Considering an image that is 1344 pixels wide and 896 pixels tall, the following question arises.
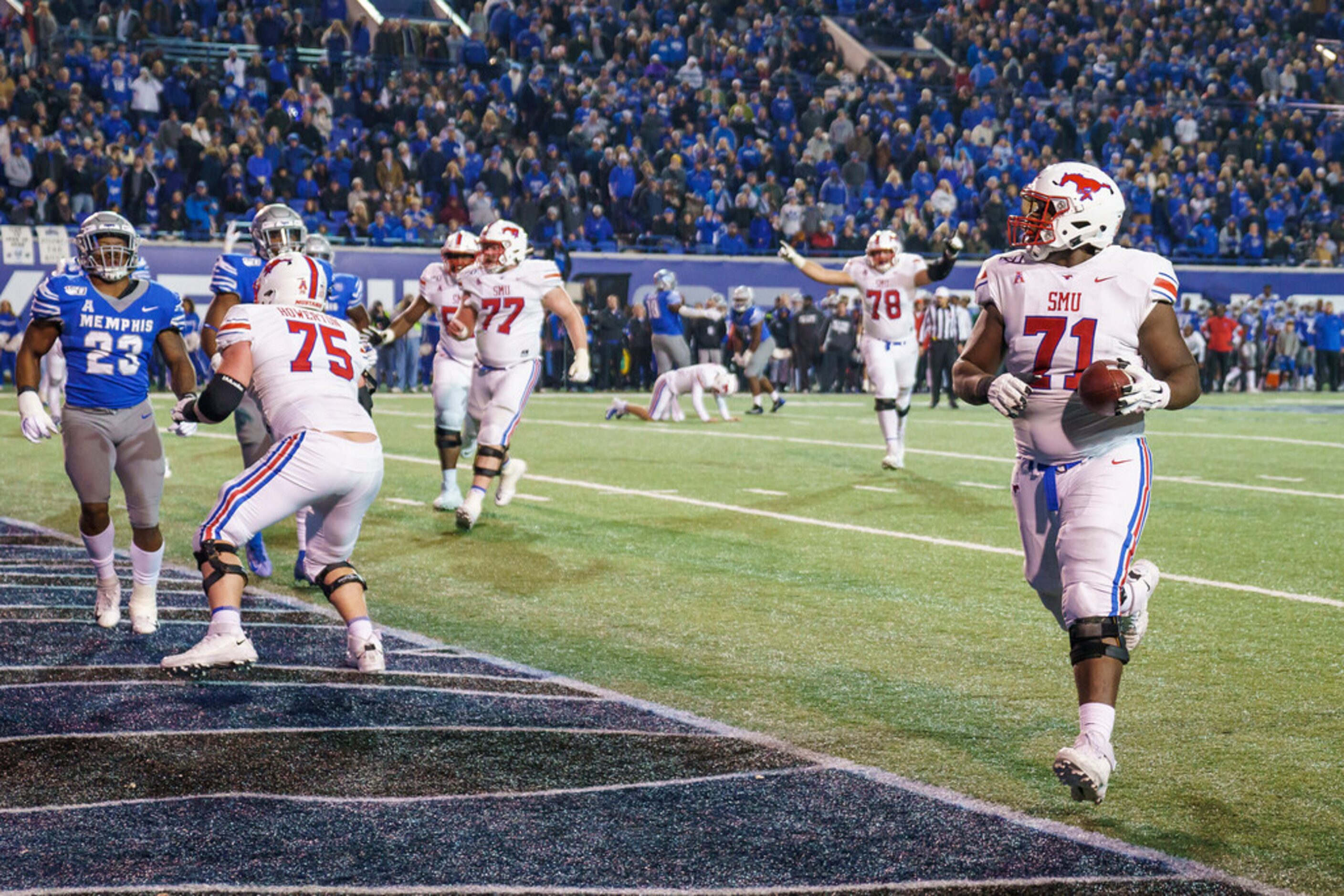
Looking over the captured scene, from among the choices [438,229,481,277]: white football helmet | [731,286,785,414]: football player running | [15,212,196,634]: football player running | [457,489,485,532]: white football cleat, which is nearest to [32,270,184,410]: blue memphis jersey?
[15,212,196,634]: football player running

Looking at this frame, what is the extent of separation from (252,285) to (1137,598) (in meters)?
5.04

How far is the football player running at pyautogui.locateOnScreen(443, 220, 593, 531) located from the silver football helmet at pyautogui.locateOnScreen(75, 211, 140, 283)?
3.37m

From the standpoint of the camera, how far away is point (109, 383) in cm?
677

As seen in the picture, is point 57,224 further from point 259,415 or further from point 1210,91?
point 1210,91

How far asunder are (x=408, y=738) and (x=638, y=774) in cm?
88

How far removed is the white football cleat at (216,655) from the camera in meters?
5.38

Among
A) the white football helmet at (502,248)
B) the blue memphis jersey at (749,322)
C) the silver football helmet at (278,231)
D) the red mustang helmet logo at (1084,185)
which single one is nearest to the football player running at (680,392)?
the blue memphis jersey at (749,322)

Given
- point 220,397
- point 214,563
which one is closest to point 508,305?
point 220,397

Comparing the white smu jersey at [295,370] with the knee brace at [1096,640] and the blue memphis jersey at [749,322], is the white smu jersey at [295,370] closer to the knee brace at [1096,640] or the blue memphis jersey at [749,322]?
the knee brace at [1096,640]

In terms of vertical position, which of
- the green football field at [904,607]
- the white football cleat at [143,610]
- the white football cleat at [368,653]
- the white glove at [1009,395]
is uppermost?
the white glove at [1009,395]

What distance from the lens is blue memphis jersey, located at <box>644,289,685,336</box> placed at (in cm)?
1983

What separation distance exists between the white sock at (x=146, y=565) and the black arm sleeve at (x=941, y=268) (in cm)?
715

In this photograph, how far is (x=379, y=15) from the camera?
30047mm

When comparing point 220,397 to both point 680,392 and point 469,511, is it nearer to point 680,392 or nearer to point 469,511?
point 469,511
